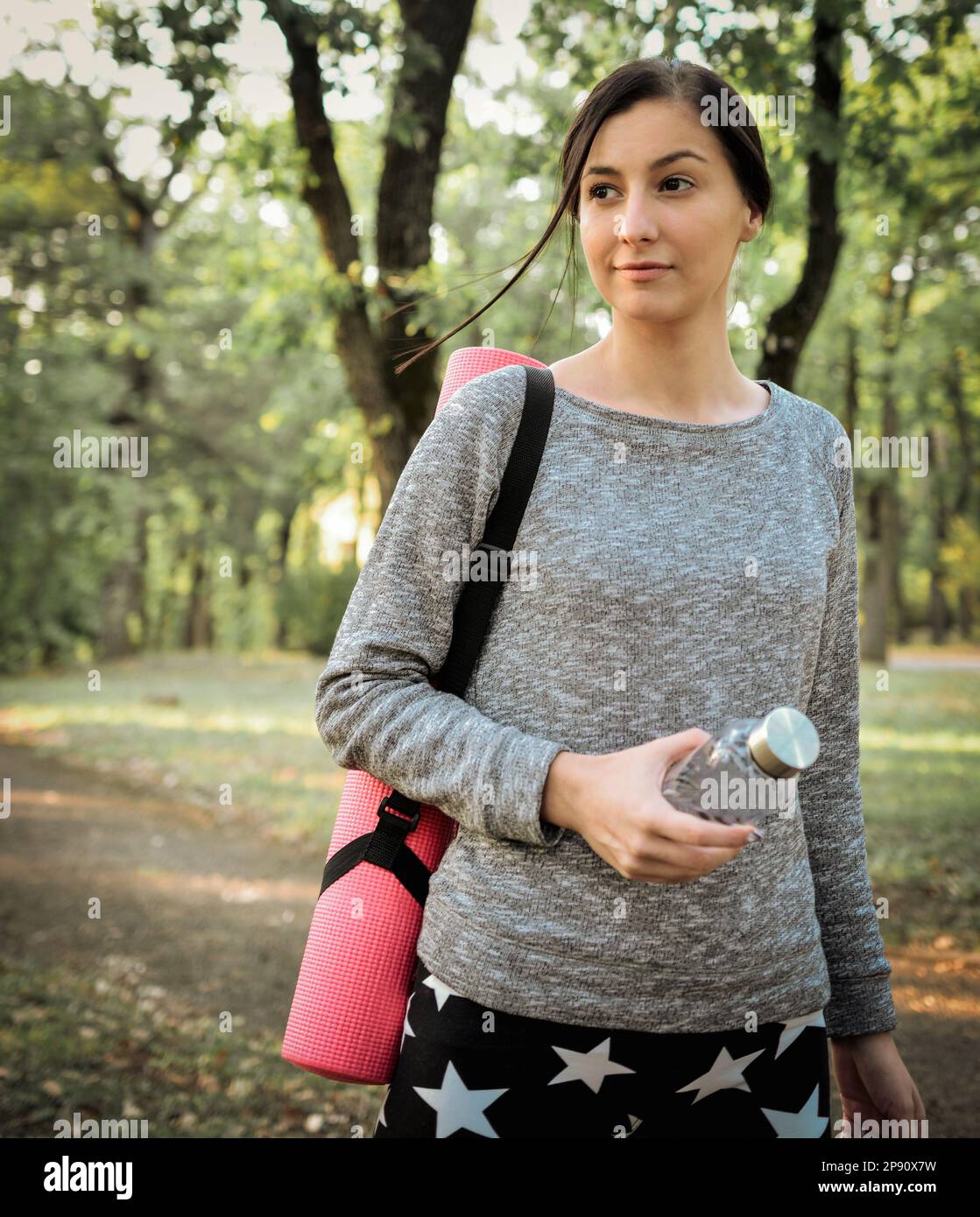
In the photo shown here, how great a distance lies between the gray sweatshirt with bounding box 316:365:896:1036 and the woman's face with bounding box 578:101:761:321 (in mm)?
201

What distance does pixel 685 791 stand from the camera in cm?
141

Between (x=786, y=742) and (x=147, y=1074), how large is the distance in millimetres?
4465

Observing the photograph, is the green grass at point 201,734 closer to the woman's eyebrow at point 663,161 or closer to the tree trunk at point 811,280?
the tree trunk at point 811,280

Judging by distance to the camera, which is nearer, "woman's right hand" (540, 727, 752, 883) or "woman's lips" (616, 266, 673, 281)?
"woman's right hand" (540, 727, 752, 883)

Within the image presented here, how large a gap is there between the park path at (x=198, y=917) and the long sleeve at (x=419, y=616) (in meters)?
4.10

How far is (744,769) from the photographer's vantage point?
1.34m

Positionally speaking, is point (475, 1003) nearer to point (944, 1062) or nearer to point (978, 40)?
point (944, 1062)

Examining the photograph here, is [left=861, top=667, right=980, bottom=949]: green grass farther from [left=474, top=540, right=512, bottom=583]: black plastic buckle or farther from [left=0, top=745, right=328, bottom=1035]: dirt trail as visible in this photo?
[left=474, top=540, right=512, bottom=583]: black plastic buckle

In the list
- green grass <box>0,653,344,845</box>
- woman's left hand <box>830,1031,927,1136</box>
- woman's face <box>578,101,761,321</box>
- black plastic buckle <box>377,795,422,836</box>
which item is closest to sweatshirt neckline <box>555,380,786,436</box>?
woman's face <box>578,101,761,321</box>

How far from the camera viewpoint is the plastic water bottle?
1249 millimetres

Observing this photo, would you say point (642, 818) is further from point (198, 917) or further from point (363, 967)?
point (198, 917)

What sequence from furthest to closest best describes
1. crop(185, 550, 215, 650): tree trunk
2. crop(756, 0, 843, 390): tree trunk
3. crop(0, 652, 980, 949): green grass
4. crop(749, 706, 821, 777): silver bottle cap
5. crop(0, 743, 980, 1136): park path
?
crop(185, 550, 215, 650): tree trunk → crop(0, 652, 980, 949): green grass → crop(756, 0, 843, 390): tree trunk → crop(0, 743, 980, 1136): park path → crop(749, 706, 821, 777): silver bottle cap

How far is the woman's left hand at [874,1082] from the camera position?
179 centimetres

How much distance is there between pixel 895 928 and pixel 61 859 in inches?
239
